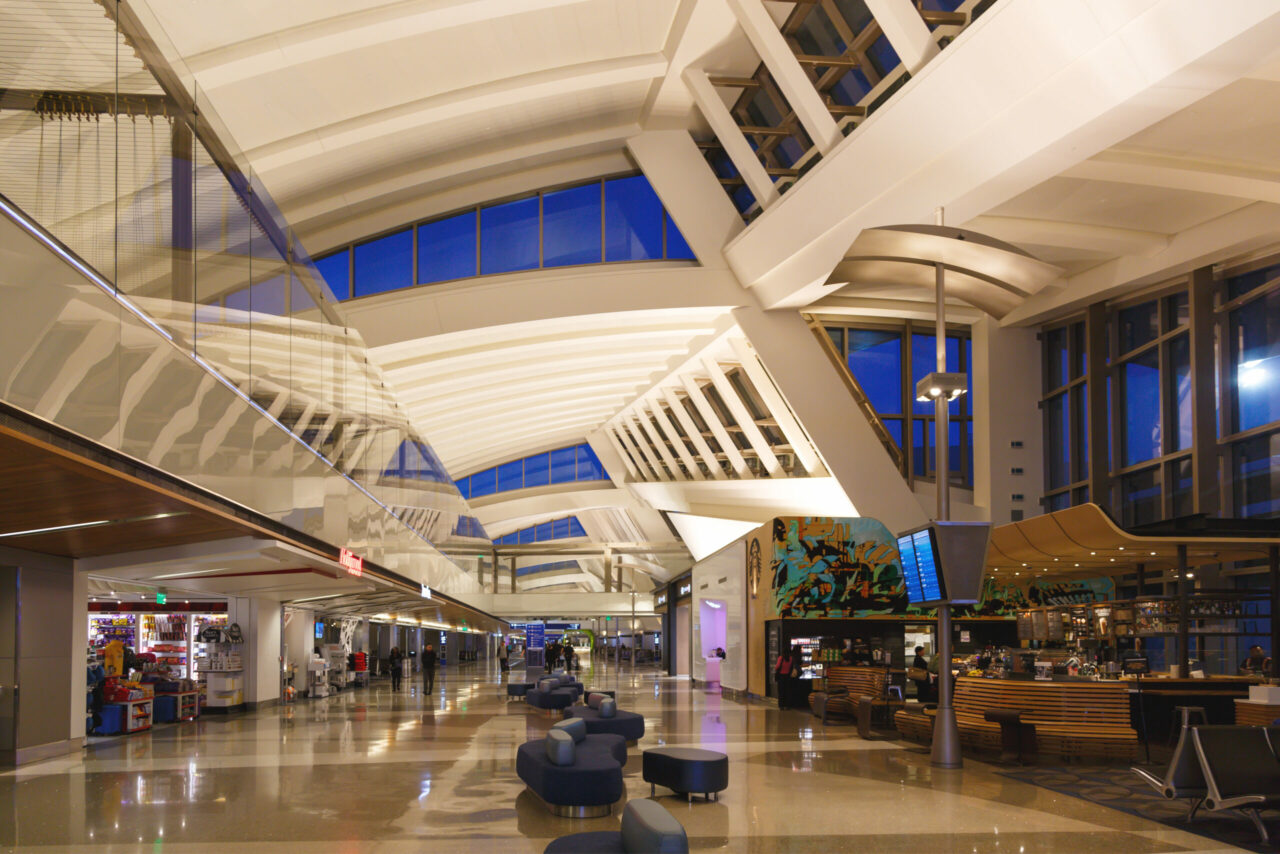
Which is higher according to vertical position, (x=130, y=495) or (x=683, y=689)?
(x=130, y=495)

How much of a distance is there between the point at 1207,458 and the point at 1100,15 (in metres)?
11.4

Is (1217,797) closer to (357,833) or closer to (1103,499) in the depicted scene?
(357,833)

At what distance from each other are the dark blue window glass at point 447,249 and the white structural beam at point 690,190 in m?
3.75

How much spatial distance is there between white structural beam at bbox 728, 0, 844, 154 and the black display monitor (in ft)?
20.3

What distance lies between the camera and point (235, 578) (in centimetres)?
1636

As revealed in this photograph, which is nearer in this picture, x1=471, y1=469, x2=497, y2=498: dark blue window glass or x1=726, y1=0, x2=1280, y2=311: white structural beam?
x1=726, y1=0, x2=1280, y2=311: white structural beam

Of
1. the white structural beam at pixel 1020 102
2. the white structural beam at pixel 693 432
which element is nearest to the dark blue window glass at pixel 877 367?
the white structural beam at pixel 693 432

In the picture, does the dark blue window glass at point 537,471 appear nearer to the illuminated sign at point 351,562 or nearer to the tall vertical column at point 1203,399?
the illuminated sign at point 351,562

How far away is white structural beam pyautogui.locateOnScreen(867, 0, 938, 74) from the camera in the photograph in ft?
44.2

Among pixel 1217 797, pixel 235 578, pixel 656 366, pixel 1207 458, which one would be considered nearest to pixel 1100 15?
pixel 1217 797

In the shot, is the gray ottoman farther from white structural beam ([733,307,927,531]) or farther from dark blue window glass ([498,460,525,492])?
dark blue window glass ([498,460,525,492])

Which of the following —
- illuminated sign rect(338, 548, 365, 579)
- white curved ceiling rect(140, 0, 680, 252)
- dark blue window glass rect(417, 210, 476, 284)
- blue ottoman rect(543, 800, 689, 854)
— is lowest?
blue ottoman rect(543, 800, 689, 854)

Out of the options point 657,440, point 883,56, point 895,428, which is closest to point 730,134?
point 883,56

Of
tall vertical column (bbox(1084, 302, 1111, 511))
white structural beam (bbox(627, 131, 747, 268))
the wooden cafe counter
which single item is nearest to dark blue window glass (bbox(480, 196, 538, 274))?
white structural beam (bbox(627, 131, 747, 268))
